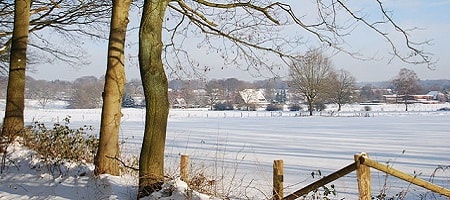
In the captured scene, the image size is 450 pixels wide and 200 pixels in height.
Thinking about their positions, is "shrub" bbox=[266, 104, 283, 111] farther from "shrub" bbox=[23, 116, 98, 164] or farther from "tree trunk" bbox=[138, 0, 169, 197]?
"tree trunk" bbox=[138, 0, 169, 197]

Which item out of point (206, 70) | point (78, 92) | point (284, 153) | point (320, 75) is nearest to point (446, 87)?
point (320, 75)

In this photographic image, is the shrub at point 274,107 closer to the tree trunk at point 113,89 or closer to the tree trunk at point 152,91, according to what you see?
the tree trunk at point 113,89

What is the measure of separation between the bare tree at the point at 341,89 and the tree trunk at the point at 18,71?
63.3 m

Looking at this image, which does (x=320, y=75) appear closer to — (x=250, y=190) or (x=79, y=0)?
(x=79, y=0)

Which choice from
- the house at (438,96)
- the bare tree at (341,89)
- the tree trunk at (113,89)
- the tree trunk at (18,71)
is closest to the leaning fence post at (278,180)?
the tree trunk at (113,89)

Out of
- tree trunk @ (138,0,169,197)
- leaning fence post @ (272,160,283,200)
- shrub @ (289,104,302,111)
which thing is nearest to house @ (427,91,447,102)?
shrub @ (289,104,302,111)

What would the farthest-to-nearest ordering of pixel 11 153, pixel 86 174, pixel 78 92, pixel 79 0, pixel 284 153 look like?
pixel 78 92
pixel 284 153
pixel 79 0
pixel 11 153
pixel 86 174

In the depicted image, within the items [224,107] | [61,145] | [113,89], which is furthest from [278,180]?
[224,107]

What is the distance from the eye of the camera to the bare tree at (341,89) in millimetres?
73438

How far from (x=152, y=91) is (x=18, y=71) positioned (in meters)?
6.44

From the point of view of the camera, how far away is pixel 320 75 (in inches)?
2616

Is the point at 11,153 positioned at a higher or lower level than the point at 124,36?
lower

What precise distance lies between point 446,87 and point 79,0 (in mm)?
114261

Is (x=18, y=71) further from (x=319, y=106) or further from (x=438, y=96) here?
(x=438, y=96)
